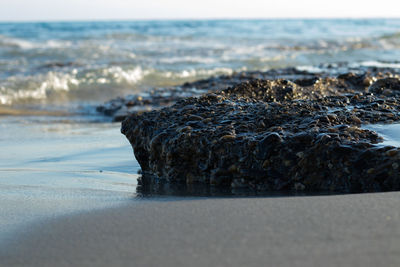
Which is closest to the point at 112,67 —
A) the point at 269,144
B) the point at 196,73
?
the point at 196,73

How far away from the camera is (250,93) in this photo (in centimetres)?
347

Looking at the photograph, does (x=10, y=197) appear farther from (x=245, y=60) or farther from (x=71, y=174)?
(x=245, y=60)

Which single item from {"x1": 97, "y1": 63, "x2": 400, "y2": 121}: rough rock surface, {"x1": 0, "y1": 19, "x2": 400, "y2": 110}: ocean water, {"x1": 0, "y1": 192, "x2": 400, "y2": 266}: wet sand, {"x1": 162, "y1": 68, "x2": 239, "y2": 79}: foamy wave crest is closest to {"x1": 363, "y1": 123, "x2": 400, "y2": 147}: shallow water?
{"x1": 0, "y1": 192, "x2": 400, "y2": 266}: wet sand

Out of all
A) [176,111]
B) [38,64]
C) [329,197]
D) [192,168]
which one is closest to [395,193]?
[329,197]

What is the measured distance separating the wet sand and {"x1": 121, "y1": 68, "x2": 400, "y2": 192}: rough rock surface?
0.24 metres

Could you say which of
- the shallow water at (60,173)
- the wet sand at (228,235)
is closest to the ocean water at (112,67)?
the shallow water at (60,173)

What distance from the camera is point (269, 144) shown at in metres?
2.31

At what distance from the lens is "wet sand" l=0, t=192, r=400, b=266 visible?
1437 mm

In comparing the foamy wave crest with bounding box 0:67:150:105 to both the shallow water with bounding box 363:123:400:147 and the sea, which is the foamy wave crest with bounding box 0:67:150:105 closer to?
the sea

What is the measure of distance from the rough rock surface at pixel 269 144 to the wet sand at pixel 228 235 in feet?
0.80

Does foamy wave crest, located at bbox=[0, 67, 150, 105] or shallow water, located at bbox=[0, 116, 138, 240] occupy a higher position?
shallow water, located at bbox=[0, 116, 138, 240]

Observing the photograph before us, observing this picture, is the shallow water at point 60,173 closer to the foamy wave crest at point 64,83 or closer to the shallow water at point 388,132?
the shallow water at point 388,132

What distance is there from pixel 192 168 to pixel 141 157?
420mm

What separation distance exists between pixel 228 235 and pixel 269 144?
2.58 feet
